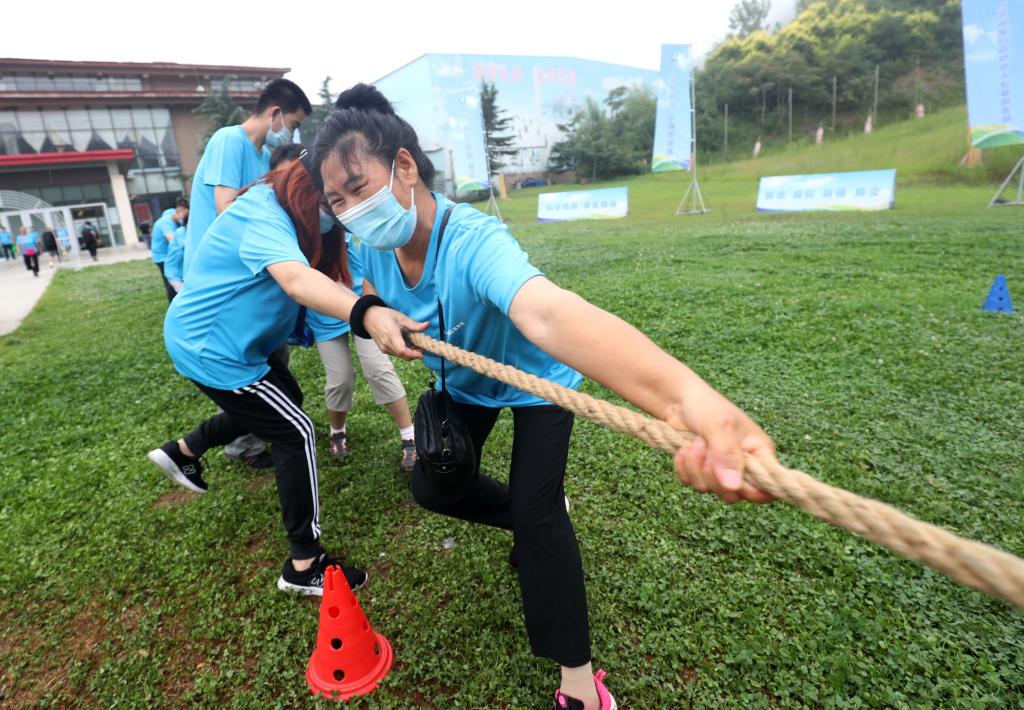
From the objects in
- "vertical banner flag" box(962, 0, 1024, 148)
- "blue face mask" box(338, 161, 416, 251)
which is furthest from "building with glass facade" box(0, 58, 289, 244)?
"vertical banner flag" box(962, 0, 1024, 148)

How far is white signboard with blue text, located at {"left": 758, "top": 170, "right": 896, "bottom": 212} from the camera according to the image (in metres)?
14.1

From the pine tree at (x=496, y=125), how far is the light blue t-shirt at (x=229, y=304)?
39.8 meters

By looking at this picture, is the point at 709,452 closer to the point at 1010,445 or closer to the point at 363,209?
the point at 363,209

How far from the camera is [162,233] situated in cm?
689

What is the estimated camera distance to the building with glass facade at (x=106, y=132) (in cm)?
2768

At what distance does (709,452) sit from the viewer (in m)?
0.99

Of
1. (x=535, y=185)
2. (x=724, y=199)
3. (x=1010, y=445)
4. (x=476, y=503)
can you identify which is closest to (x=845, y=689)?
(x=476, y=503)

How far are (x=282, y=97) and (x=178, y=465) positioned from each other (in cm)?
222

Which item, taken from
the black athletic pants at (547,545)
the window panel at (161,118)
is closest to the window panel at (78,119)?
the window panel at (161,118)

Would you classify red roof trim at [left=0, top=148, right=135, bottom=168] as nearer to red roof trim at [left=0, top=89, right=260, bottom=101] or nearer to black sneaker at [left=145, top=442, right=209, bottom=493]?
red roof trim at [left=0, top=89, right=260, bottom=101]

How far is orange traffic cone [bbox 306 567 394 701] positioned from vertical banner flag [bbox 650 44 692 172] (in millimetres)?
16692

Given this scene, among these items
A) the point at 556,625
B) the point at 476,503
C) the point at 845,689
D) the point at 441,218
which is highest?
the point at 441,218

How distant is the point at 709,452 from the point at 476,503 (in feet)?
4.33

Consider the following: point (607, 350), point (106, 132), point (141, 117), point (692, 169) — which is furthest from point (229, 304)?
point (141, 117)
